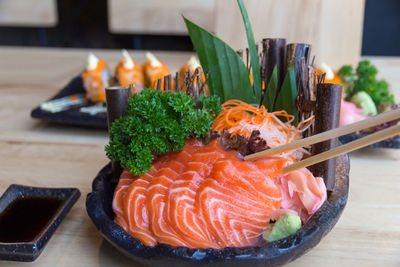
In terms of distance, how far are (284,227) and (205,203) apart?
171 mm

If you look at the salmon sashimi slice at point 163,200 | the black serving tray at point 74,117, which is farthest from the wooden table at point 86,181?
the salmon sashimi slice at point 163,200

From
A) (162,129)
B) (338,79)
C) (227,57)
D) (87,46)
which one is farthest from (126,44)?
(162,129)

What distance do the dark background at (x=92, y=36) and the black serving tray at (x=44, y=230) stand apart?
3261 mm

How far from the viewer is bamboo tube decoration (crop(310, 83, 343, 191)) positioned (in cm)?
98

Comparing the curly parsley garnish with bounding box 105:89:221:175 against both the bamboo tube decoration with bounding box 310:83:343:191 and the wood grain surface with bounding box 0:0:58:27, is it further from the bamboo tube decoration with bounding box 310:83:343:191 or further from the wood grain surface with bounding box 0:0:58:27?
the wood grain surface with bounding box 0:0:58:27

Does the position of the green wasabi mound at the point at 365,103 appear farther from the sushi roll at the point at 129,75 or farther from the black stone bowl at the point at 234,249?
the sushi roll at the point at 129,75

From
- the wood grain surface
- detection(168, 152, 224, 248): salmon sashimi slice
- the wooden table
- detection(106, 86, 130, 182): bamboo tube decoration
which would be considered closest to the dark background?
the wood grain surface

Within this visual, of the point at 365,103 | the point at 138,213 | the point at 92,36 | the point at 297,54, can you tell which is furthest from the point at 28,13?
the point at 138,213

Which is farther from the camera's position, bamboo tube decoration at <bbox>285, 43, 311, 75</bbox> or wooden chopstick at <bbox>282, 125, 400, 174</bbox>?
bamboo tube decoration at <bbox>285, 43, 311, 75</bbox>

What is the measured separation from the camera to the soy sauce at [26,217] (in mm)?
1019

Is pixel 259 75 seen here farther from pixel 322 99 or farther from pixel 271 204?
pixel 271 204

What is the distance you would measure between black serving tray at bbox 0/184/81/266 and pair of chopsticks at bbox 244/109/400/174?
48cm

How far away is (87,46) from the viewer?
4395 millimetres

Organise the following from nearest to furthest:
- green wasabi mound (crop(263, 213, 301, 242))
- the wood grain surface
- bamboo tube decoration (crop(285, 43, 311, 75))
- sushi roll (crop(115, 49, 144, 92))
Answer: green wasabi mound (crop(263, 213, 301, 242))
bamboo tube decoration (crop(285, 43, 311, 75))
sushi roll (crop(115, 49, 144, 92))
the wood grain surface
